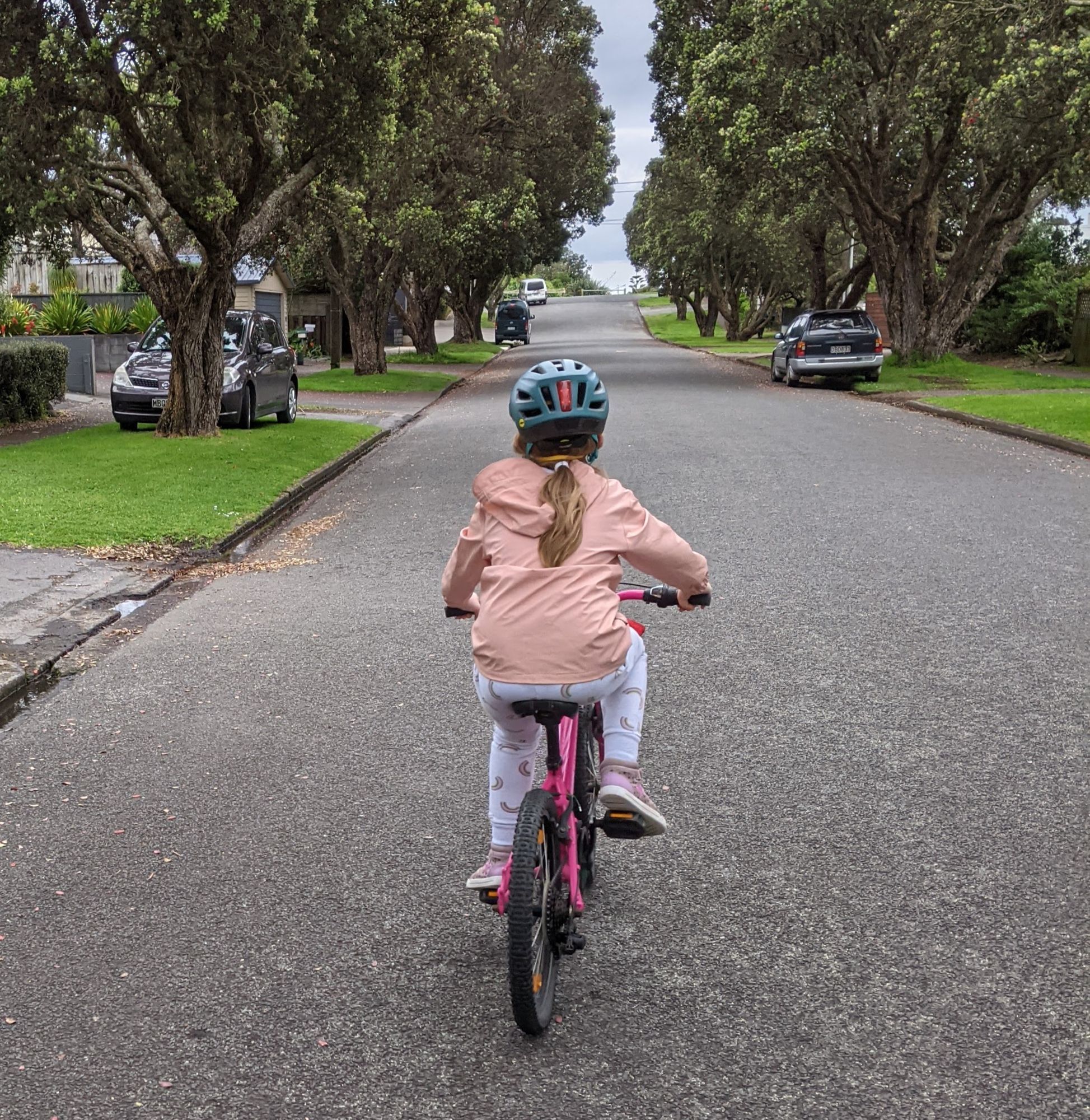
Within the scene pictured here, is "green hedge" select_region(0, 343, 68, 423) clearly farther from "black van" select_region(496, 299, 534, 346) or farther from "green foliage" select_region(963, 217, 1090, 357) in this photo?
"black van" select_region(496, 299, 534, 346)

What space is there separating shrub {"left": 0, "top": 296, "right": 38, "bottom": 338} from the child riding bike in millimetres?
23659

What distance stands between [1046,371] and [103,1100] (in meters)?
32.6

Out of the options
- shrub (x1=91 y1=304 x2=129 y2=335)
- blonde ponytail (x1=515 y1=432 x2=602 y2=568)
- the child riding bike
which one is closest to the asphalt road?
the child riding bike

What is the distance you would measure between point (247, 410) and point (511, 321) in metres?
42.5

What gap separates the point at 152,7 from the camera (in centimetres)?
1292

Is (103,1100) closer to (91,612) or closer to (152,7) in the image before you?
(91,612)

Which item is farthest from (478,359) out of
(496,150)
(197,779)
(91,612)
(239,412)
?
(197,779)

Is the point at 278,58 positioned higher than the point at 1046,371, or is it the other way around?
the point at 278,58

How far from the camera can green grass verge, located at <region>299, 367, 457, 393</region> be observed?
1178 inches

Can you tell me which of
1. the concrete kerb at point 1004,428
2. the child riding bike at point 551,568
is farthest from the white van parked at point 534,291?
the child riding bike at point 551,568

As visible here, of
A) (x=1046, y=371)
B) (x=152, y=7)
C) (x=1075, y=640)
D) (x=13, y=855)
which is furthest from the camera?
(x=1046, y=371)

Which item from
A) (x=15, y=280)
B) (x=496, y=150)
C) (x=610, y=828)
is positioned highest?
(x=496, y=150)

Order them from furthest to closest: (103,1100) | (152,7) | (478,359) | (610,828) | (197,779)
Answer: (478,359) → (152,7) → (197,779) → (610,828) → (103,1100)

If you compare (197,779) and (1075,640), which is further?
(1075,640)
